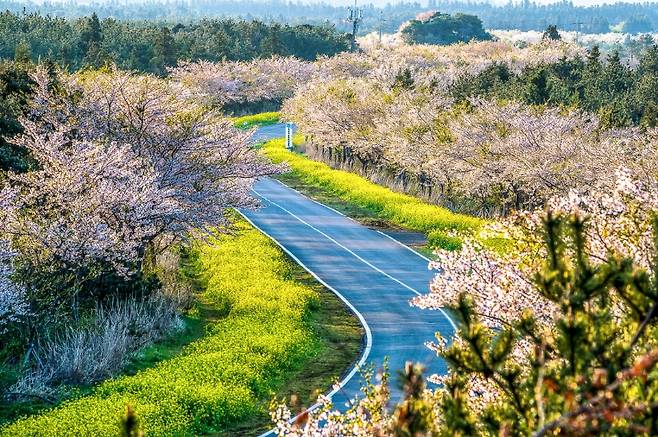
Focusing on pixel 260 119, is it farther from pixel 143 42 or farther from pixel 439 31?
pixel 439 31

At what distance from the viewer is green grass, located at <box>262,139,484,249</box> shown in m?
39.2

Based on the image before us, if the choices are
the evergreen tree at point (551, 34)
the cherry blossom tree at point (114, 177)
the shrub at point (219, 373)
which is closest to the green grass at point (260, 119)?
the evergreen tree at point (551, 34)

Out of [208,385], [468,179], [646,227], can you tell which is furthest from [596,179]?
[646,227]

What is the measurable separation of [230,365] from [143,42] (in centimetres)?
7666

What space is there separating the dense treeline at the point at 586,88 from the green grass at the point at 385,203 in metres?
8.19

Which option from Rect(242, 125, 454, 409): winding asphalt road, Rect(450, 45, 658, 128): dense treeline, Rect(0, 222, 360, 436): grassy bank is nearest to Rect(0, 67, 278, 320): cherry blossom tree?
Rect(0, 222, 360, 436): grassy bank

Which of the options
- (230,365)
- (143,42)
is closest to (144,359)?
(230,365)

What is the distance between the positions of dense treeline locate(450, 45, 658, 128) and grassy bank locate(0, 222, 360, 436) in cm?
1968

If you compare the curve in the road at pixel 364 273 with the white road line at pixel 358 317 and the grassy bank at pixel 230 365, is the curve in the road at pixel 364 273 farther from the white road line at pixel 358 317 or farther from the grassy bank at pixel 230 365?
the grassy bank at pixel 230 365

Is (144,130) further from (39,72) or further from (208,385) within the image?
(208,385)

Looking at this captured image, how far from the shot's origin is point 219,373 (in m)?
20.3

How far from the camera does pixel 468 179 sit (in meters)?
40.8

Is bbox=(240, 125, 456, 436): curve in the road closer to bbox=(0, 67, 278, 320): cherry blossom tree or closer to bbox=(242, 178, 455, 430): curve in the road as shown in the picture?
bbox=(242, 178, 455, 430): curve in the road

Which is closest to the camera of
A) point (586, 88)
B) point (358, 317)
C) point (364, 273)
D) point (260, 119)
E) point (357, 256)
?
point (358, 317)
